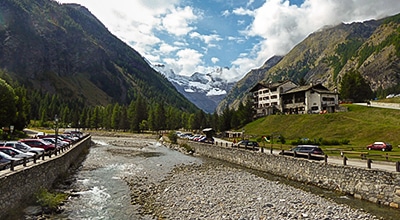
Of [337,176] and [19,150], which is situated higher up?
[19,150]

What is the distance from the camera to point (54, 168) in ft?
101

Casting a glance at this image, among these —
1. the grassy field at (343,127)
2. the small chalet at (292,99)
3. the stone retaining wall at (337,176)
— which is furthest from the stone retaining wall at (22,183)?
the small chalet at (292,99)

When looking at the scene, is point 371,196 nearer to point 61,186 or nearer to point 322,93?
point 61,186

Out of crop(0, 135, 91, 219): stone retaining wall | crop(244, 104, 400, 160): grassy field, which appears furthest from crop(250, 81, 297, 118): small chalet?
crop(0, 135, 91, 219): stone retaining wall

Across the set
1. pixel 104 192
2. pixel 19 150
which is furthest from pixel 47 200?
pixel 19 150

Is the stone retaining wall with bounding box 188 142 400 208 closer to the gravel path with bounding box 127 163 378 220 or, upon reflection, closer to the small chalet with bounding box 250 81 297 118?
the gravel path with bounding box 127 163 378 220

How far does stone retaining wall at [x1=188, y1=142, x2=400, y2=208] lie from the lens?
2334 cm

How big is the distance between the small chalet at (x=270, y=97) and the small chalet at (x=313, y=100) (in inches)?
251

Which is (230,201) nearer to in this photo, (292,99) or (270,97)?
(292,99)

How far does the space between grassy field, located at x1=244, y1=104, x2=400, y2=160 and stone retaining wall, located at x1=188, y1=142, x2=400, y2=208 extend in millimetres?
16854

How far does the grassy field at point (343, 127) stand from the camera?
2381 inches

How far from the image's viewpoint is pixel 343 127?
73.5 meters

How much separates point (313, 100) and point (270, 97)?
79.1 feet

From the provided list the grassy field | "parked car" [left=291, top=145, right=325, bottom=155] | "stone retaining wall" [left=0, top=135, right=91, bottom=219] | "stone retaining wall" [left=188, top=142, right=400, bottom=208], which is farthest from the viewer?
the grassy field
